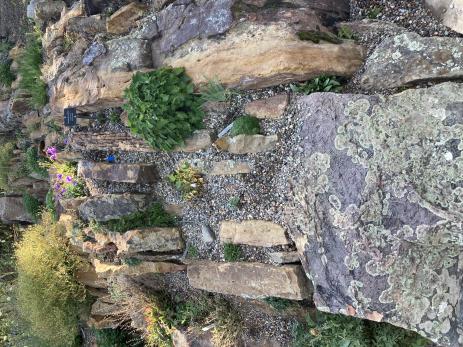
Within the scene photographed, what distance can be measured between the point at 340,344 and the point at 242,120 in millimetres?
3937

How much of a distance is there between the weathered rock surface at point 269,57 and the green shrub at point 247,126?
54 centimetres

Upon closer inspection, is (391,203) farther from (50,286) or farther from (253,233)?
(50,286)

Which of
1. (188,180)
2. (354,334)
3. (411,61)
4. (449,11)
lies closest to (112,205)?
(188,180)

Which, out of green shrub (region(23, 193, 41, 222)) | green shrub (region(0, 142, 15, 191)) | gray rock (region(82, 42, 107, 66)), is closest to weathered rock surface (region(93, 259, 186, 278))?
gray rock (region(82, 42, 107, 66))

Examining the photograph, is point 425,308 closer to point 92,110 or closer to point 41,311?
point 92,110

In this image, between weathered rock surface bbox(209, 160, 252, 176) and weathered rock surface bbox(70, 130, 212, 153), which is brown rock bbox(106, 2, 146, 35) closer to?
weathered rock surface bbox(70, 130, 212, 153)

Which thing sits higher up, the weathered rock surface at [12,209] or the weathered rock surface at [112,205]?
the weathered rock surface at [112,205]

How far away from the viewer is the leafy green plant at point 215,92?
7.43 meters

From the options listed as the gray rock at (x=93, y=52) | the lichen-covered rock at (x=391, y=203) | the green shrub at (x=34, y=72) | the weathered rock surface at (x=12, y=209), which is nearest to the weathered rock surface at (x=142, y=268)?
the lichen-covered rock at (x=391, y=203)

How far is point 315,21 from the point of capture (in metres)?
7.00

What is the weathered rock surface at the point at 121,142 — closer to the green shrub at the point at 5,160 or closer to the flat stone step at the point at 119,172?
the flat stone step at the point at 119,172

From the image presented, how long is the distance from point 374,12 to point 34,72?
9.14 metres

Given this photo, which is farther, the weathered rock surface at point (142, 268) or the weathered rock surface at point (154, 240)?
the weathered rock surface at point (142, 268)

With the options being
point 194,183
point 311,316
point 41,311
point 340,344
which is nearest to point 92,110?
point 194,183
